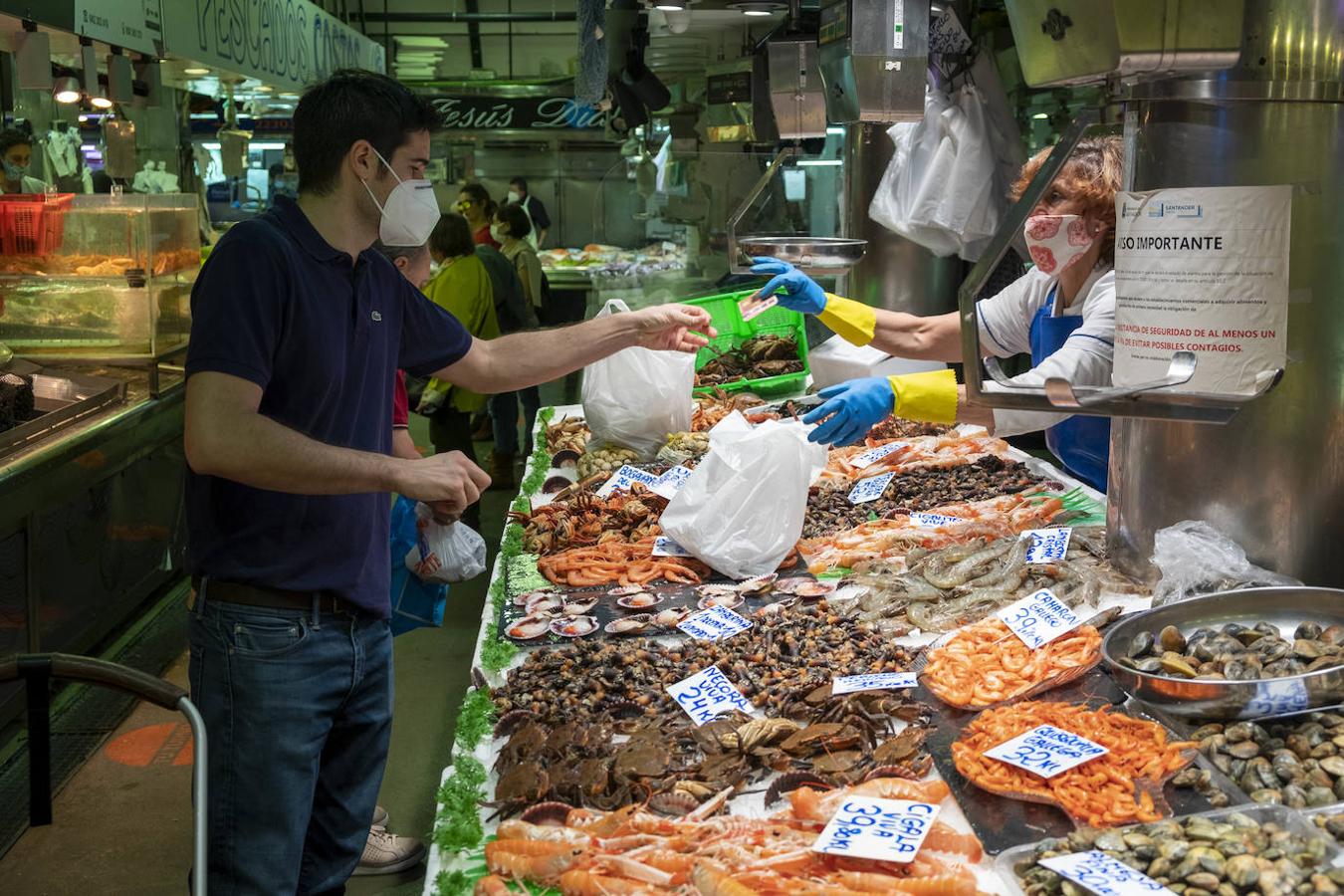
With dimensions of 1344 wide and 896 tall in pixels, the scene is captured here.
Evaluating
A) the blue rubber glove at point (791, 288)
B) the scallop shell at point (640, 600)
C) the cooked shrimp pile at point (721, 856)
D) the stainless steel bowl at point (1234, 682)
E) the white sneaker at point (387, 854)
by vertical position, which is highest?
the blue rubber glove at point (791, 288)

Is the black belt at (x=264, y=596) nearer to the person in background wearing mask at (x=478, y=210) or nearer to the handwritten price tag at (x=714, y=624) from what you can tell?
the handwritten price tag at (x=714, y=624)

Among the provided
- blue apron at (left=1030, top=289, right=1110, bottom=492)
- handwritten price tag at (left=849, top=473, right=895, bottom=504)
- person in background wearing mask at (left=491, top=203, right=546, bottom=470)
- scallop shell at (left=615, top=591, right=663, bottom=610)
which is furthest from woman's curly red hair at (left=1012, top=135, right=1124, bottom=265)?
person in background wearing mask at (left=491, top=203, right=546, bottom=470)

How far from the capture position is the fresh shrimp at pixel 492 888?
6.22ft

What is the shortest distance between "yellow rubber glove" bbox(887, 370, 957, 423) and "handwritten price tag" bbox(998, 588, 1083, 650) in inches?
33.5

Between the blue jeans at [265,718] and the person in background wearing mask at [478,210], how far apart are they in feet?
23.7

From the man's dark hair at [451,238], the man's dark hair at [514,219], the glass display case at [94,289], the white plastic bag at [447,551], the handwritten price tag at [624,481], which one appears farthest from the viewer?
the man's dark hair at [514,219]

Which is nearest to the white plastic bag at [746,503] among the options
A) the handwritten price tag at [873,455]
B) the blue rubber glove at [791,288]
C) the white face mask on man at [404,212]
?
the blue rubber glove at [791,288]

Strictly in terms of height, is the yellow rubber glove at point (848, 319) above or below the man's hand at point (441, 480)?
above

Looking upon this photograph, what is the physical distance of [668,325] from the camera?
342cm

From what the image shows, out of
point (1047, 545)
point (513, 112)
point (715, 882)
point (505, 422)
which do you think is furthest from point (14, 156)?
point (513, 112)

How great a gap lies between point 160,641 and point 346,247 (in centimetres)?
372

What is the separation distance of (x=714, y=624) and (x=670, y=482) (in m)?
1.19

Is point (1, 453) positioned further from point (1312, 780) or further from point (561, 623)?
point (1312, 780)

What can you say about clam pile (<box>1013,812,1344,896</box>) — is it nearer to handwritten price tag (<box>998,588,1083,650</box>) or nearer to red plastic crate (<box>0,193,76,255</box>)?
handwritten price tag (<box>998,588,1083,650</box>)
